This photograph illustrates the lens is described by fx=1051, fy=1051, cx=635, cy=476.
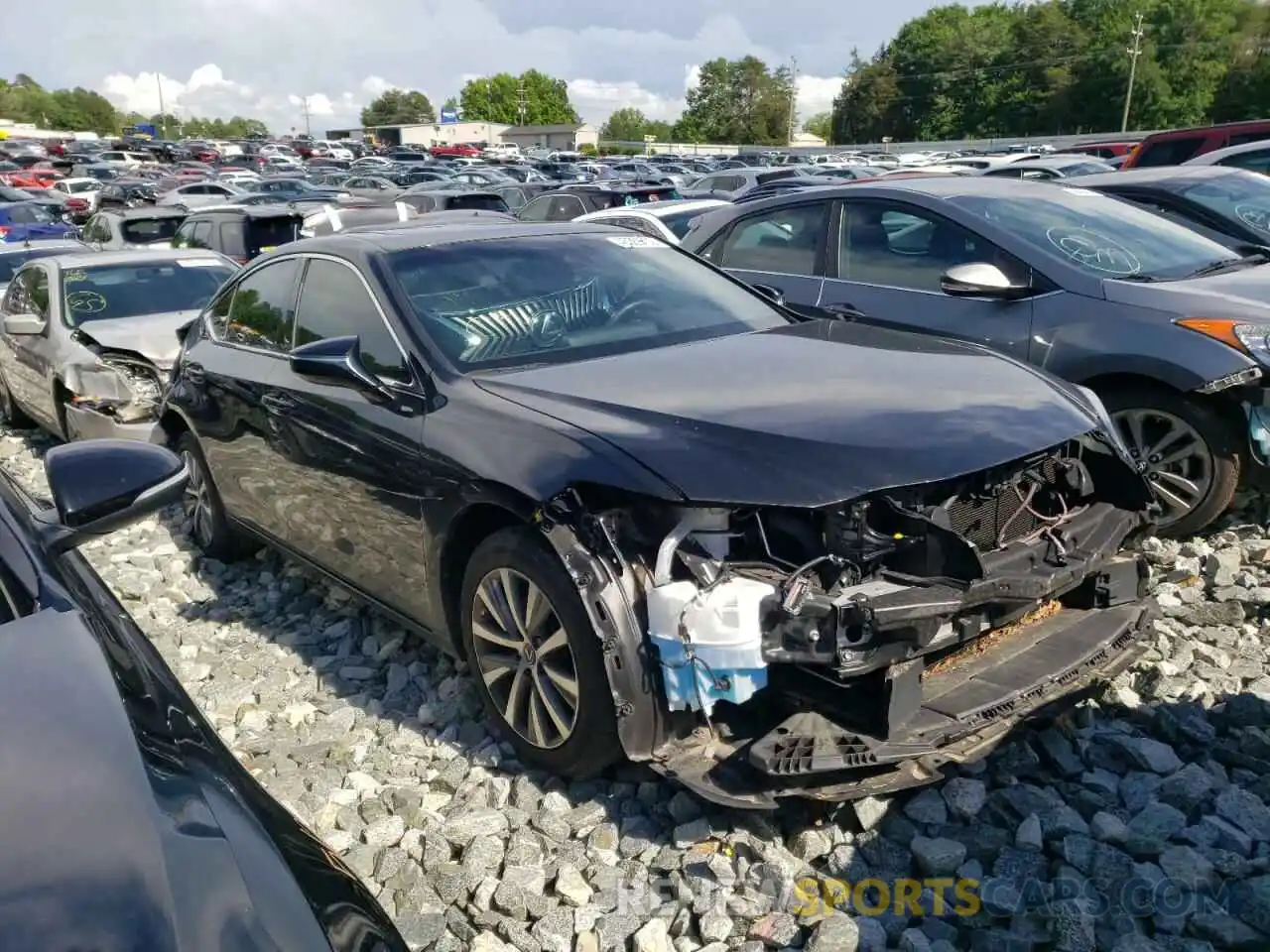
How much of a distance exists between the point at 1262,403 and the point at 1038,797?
258 cm

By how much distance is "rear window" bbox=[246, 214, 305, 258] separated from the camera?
13133mm

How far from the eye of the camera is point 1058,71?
276 ft

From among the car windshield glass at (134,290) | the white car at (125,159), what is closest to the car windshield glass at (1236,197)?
the car windshield glass at (134,290)

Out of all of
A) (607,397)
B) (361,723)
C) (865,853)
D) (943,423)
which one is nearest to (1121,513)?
(943,423)

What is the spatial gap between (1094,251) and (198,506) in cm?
493

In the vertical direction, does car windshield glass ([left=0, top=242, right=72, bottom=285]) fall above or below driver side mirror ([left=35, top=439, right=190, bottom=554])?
below

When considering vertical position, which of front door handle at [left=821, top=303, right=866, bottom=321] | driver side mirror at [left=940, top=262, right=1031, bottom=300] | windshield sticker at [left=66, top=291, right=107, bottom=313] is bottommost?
windshield sticker at [left=66, top=291, right=107, bottom=313]

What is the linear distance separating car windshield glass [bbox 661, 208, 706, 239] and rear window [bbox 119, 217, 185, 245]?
7803 mm

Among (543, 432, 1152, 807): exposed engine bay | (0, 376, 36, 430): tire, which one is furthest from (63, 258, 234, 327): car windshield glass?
(543, 432, 1152, 807): exposed engine bay

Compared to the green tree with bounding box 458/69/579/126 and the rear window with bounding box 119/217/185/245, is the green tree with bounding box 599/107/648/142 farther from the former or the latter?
the rear window with bounding box 119/217/185/245

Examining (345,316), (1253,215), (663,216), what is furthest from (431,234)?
(663,216)

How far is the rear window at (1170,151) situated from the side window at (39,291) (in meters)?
13.7

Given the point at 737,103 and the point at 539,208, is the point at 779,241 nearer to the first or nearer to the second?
the point at 539,208

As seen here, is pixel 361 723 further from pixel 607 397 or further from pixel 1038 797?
pixel 1038 797
